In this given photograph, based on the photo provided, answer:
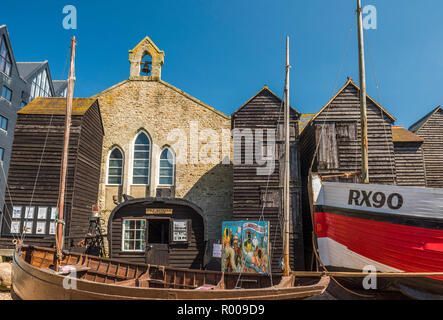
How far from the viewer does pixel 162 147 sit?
63.7 feet

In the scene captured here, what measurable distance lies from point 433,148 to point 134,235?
825 inches

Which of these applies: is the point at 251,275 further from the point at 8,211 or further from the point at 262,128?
the point at 8,211

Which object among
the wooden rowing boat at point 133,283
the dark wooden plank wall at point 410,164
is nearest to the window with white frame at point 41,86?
the wooden rowing boat at point 133,283

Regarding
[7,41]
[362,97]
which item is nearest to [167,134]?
[362,97]

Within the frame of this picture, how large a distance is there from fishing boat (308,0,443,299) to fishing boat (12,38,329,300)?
135cm

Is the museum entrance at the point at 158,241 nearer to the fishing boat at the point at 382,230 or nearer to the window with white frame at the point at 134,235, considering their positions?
Answer: the window with white frame at the point at 134,235

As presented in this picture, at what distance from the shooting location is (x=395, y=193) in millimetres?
7797

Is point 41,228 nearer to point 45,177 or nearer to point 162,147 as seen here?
point 45,177

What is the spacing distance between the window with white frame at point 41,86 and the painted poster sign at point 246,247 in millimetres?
31580

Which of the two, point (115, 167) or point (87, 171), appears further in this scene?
point (115, 167)

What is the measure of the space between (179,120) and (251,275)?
13080 mm

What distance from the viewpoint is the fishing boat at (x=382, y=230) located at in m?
7.33

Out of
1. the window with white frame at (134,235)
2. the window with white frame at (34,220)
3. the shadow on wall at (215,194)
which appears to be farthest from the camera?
the shadow on wall at (215,194)

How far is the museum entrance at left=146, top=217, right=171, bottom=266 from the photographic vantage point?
13492 mm
